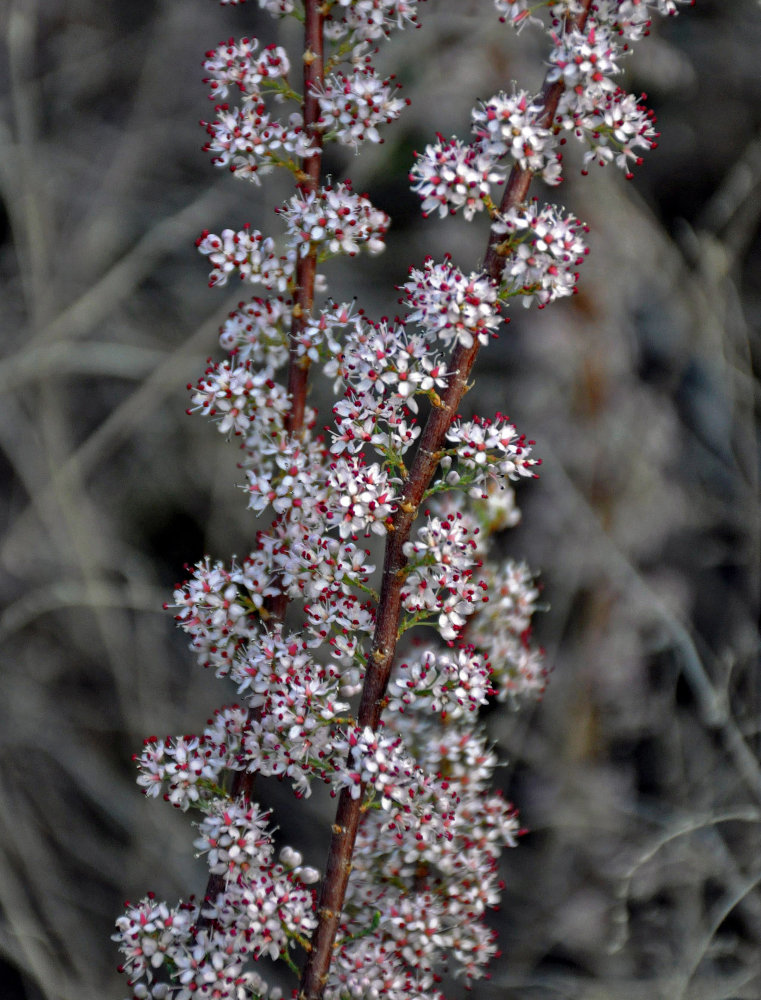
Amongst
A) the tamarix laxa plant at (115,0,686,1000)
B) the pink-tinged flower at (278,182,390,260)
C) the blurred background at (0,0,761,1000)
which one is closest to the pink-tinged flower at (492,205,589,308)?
the tamarix laxa plant at (115,0,686,1000)

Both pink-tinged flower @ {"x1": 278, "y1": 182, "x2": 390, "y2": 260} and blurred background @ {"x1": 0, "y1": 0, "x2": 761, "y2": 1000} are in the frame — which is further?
blurred background @ {"x1": 0, "y1": 0, "x2": 761, "y2": 1000}

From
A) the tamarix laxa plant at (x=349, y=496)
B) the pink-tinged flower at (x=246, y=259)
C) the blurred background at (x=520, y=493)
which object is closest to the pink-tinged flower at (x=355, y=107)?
the tamarix laxa plant at (x=349, y=496)

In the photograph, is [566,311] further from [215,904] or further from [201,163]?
[215,904]

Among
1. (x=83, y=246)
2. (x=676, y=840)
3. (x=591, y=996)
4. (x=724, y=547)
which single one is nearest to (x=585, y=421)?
(x=724, y=547)

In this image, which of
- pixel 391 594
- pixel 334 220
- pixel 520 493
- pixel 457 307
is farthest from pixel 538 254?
pixel 520 493

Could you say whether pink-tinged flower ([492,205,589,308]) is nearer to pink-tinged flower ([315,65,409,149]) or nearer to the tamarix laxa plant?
the tamarix laxa plant

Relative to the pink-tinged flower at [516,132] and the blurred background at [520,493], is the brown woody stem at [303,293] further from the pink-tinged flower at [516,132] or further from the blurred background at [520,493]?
the blurred background at [520,493]

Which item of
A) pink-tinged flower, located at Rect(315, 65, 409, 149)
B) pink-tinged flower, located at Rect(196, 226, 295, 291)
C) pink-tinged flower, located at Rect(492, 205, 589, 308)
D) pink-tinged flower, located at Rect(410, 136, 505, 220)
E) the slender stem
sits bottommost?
the slender stem

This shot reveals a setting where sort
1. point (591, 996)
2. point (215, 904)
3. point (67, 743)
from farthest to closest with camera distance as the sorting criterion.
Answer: point (67, 743), point (591, 996), point (215, 904)
